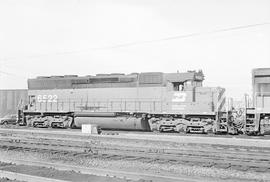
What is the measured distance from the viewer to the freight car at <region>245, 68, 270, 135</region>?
55.3 feet

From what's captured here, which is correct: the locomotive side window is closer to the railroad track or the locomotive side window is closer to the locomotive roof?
the locomotive roof

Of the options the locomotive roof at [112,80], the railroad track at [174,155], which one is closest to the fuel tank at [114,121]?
the locomotive roof at [112,80]

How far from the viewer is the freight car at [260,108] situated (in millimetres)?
16844

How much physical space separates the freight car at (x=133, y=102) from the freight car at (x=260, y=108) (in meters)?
1.37

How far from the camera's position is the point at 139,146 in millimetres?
12406

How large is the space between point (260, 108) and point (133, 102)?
24.1 feet

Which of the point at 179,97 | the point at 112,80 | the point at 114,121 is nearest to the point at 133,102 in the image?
the point at 114,121

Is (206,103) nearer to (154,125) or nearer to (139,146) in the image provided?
(154,125)

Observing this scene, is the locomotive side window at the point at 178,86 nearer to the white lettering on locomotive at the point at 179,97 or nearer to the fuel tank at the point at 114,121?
the white lettering on locomotive at the point at 179,97

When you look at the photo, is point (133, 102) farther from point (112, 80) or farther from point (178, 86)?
point (178, 86)

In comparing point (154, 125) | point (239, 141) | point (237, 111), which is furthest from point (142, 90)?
point (239, 141)

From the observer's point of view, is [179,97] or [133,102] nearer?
[179,97]

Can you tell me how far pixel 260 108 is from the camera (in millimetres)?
16938

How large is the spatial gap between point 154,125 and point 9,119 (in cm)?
1600
